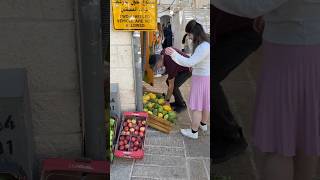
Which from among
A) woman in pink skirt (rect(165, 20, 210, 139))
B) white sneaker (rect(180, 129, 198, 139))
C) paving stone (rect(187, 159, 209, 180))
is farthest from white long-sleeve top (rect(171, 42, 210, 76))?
paving stone (rect(187, 159, 209, 180))

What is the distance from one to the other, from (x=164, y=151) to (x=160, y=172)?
174 millimetres

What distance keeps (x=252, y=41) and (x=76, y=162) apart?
1135 millimetres

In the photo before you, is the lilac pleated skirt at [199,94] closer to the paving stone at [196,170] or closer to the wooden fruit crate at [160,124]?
the wooden fruit crate at [160,124]

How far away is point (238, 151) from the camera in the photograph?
1.97 m

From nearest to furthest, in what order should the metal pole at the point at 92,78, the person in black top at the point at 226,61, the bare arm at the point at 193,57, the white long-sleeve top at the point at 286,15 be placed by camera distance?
the white long-sleeve top at the point at 286,15
the person in black top at the point at 226,61
the bare arm at the point at 193,57
the metal pole at the point at 92,78

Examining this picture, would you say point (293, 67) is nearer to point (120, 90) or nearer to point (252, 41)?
point (252, 41)

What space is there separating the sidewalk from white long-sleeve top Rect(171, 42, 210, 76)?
0.16 m

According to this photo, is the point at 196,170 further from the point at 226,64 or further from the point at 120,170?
the point at 226,64

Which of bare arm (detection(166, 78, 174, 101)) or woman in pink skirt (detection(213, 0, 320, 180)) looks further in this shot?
bare arm (detection(166, 78, 174, 101))

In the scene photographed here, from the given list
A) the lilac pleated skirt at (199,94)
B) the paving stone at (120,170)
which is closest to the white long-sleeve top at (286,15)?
the lilac pleated skirt at (199,94)

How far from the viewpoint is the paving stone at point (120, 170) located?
227 cm

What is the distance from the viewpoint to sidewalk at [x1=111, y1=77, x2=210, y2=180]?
86.4 inches

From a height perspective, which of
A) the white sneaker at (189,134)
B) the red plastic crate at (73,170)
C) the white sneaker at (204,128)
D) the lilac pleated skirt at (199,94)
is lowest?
the red plastic crate at (73,170)

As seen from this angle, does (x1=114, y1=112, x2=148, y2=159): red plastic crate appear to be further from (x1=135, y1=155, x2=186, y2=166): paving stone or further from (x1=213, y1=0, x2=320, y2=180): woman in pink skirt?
(x1=213, y1=0, x2=320, y2=180): woman in pink skirt
